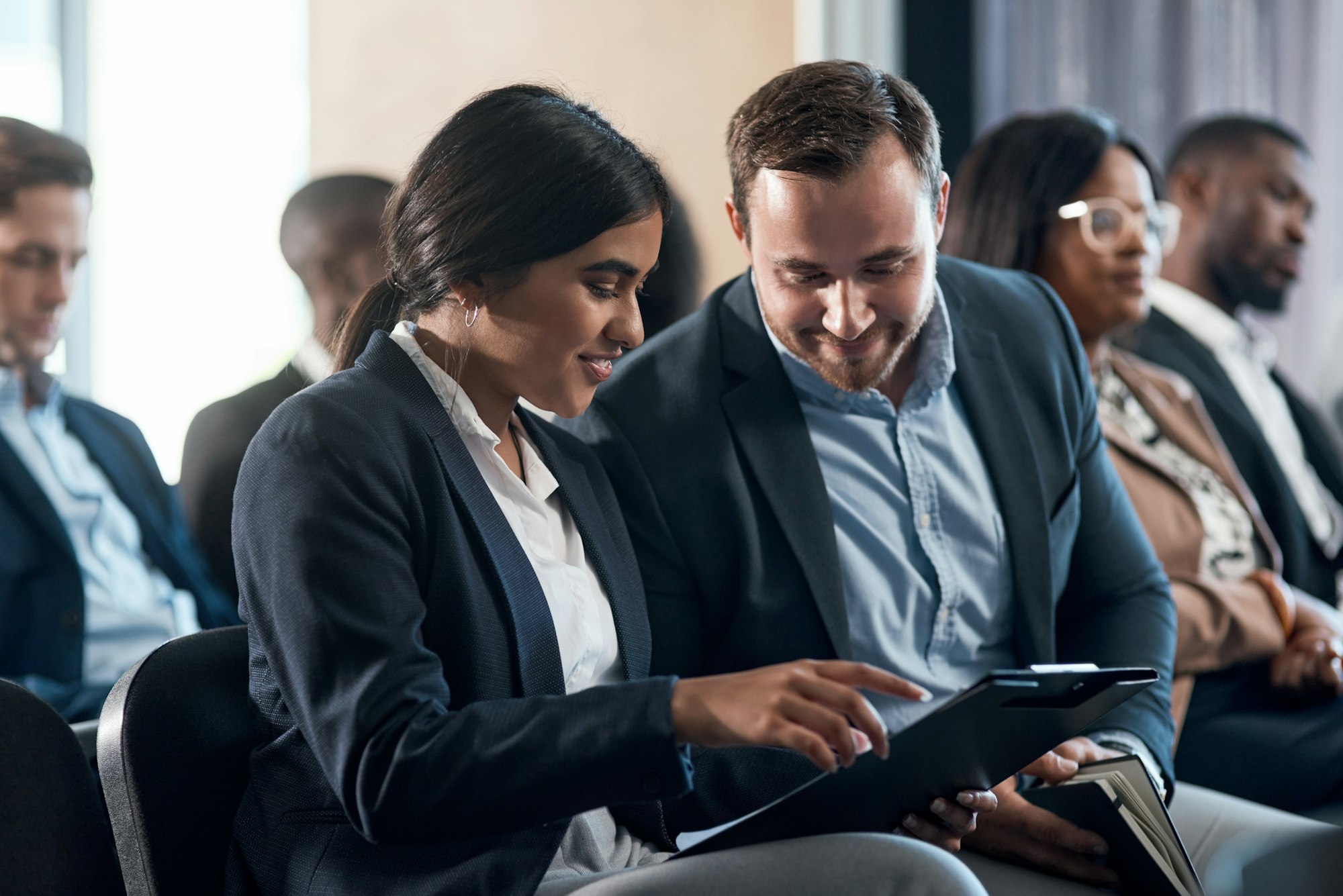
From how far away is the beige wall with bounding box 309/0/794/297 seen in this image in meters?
3.29

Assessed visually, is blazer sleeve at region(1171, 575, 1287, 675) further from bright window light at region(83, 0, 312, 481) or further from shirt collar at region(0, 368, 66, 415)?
bright window light at region(83, 0, 312, 481)

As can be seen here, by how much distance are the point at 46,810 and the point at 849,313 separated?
0.95m

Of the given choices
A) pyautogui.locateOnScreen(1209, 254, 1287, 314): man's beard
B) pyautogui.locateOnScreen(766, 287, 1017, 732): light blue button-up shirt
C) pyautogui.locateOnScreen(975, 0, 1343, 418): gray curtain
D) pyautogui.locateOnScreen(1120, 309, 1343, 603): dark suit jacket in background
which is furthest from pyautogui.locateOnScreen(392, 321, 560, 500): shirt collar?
pyautogui.locateOnScreen(975, 0, 1343, 418): gray curtain

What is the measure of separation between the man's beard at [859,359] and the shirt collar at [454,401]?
396 mm

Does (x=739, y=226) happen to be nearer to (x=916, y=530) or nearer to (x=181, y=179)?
(x=916, y=530)

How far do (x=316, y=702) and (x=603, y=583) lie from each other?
1.18 feet

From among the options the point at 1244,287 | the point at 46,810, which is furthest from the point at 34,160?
the point at 1244,287

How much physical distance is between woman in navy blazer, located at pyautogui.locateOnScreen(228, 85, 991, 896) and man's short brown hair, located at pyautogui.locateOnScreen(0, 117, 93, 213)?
1.13 meters

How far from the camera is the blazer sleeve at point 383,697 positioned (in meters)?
0.99

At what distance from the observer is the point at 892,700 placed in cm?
153

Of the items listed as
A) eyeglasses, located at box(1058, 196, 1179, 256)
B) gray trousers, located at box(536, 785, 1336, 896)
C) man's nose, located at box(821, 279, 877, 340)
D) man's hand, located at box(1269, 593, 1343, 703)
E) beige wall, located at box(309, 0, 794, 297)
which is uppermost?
beige wall, located at box(309, 0, 794, 297)

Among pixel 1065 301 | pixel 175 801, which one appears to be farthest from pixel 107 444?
pixel 1065 301

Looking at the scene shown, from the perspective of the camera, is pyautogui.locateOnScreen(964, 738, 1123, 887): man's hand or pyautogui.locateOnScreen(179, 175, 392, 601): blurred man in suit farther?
pyautogui.locateOnScreen(179, 175, 392, 601): blurred man in suit

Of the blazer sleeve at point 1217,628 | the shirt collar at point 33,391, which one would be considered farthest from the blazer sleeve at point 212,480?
the blazer sleeve at point 1217,628
